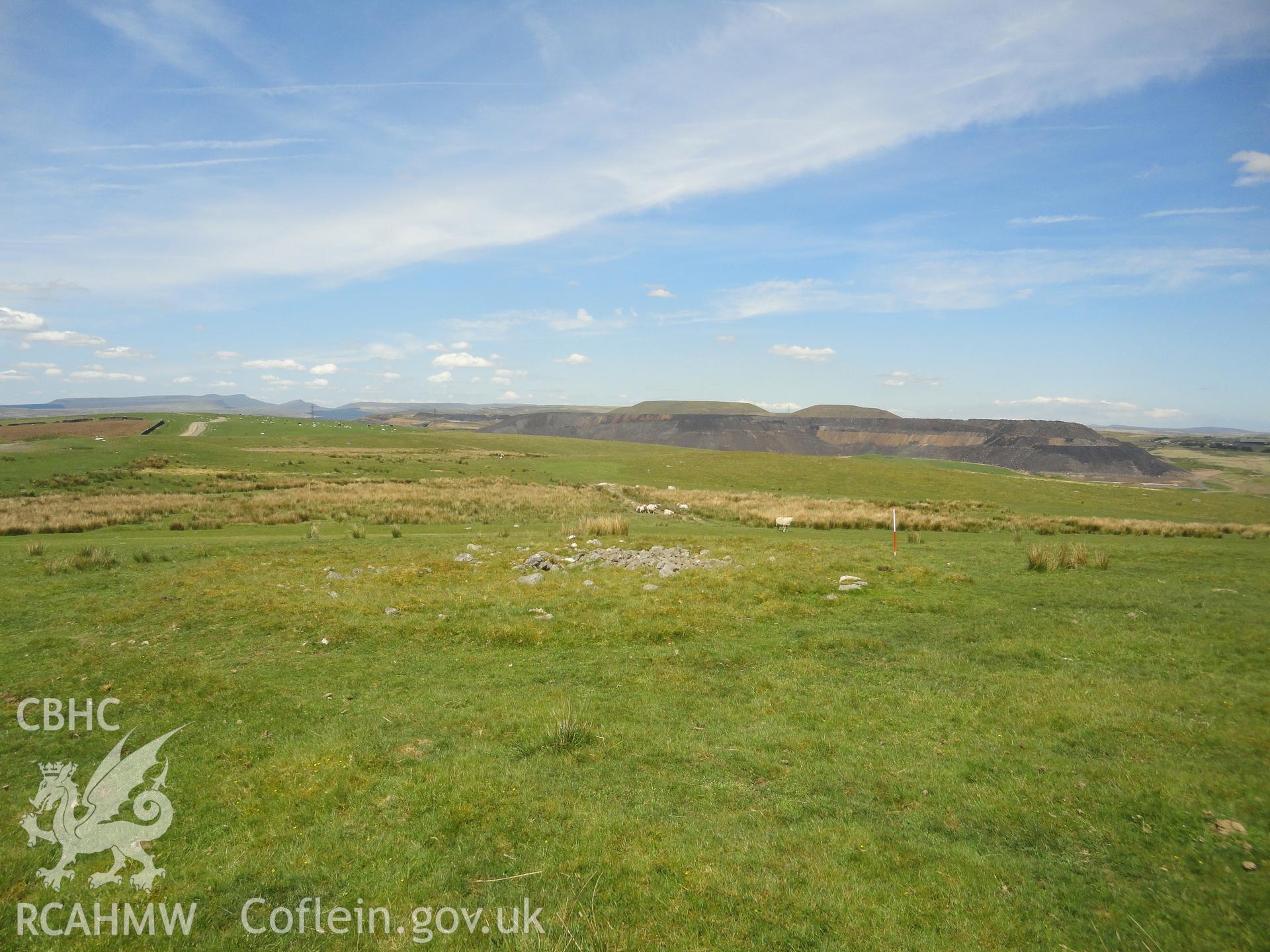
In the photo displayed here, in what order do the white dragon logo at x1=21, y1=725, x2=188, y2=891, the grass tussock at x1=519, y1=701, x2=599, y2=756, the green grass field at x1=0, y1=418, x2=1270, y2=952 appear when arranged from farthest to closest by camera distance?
the grass tussock at x1=519, y1=701, x2=599, y2=756
the white dragon logo at x1=21, y1=725, x2=188, y2=891
the green grass field at x1=0, y1=418, x2=1270, y2=952

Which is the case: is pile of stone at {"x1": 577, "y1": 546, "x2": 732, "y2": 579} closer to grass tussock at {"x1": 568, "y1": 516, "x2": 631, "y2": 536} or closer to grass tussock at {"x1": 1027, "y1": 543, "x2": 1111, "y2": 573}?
grass tussock at {"x1": 568, "y1": 516, "x2": 631, "y2": 536}

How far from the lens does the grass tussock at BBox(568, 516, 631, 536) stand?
27875 millimetres

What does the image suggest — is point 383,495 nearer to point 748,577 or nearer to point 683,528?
point 683,528

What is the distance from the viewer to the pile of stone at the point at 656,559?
781 inches

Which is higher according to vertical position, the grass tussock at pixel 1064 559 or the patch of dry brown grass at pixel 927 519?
the grass tussock at pixel 1064 559

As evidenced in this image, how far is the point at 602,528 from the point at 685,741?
18991 mm

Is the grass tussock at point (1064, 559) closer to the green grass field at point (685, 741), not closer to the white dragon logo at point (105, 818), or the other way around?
the green grass field at point (685, 741)

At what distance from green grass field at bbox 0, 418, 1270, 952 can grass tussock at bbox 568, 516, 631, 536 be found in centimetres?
742

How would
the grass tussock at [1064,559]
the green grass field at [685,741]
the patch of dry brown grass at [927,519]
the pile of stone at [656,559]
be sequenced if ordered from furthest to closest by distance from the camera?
the patch of dry brown grass at [927,519], the pile of stone at [656,559], the grass tussock at [1064,559], the green grass field at [685,741]

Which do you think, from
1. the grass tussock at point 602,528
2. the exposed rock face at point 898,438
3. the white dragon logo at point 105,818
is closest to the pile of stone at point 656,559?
the grass tussock at point 602,528

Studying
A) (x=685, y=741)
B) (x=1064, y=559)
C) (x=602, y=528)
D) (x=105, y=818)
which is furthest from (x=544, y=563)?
(x=1064, y=559)

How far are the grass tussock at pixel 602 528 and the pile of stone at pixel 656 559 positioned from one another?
476 centimetres

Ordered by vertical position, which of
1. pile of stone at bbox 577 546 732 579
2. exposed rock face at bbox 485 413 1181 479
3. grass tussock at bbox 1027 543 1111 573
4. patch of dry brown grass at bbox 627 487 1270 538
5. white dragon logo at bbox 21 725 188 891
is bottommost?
white dragon logo at bbox 21 725 188 891

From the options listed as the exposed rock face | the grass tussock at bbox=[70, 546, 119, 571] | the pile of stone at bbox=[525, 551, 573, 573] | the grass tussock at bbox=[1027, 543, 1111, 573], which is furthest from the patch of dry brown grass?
the exposed rock face
